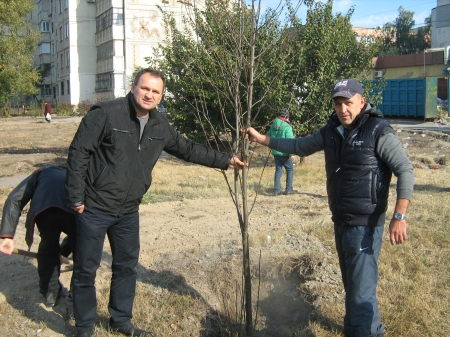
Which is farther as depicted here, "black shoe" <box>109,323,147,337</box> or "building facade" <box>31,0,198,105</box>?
"building facade" <box>31,0,198,105</box>

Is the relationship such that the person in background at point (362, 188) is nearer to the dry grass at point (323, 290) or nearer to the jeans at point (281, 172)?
the dry grass at point (323, 290)

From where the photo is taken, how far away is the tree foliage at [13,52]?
→ 887 inches

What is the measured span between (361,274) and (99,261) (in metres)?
1.83

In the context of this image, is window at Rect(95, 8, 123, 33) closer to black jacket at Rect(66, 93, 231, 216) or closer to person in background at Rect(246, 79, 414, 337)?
black jacket at Rect(66, 93, 231, 216)

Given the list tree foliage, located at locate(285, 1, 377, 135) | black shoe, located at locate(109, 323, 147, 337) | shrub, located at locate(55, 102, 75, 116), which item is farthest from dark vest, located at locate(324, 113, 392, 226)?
shrub, located at locate(55, 102, 75, 116)

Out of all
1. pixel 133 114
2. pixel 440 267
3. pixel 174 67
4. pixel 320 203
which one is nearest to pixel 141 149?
pixel 133 114

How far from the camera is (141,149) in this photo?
3.46m

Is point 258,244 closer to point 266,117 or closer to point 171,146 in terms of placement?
point 171,146

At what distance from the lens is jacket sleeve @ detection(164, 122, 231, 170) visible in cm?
375

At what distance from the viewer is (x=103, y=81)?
48312 millimetres

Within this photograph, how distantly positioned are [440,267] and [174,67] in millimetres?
10262

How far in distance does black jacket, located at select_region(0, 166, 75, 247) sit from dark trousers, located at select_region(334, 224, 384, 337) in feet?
6.58

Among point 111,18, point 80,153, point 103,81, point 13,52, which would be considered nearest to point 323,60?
point 80,153

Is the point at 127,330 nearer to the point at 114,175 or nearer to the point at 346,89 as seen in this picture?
the point at 114,175
